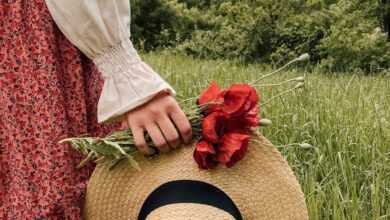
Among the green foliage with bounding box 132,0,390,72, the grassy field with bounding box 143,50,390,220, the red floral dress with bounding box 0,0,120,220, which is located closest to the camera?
the red floral dress with bounding box 0,0,120,220

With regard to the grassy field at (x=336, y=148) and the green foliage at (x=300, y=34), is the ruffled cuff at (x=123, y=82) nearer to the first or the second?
the grassy field at (x=336, y=148)

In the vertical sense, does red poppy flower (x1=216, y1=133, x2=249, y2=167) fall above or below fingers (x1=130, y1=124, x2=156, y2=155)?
below

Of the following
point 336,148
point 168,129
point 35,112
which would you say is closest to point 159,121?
point 168,129

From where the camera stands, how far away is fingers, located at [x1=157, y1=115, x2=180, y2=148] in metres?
1.21

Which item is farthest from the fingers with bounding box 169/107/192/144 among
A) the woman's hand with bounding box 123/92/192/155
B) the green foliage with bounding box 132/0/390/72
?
the green foliage with bounding box 132/0/390/72

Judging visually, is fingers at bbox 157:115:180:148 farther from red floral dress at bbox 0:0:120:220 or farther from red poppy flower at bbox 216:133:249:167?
red floral dress at bbox 0:0:120:220

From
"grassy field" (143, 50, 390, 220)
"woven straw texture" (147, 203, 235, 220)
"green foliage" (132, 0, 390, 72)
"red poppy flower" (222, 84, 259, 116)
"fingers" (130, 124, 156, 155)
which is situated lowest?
"green foliage" (132, 0, 390, 72)

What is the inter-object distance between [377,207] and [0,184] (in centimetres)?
110

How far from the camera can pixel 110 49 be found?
1.25m

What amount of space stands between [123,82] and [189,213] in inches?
10.4

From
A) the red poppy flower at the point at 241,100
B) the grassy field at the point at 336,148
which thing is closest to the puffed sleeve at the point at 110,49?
the red poppy flower at the point at 241,100

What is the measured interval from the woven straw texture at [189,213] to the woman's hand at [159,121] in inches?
4.7

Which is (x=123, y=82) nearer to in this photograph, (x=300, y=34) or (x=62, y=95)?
(x=62, y=95)

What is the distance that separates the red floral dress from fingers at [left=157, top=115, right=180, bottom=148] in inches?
8.0
